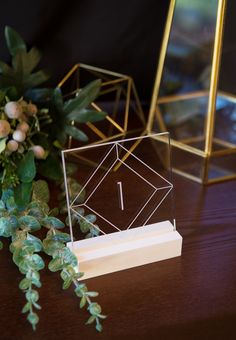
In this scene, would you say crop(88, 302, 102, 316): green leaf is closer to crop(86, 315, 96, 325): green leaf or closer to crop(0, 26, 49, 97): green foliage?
crop(86, 315, 96, 325): green leaf

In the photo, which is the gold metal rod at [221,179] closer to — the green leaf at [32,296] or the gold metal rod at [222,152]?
the gold metal rod at [222,152]

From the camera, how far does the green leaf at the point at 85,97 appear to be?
0.69 metres

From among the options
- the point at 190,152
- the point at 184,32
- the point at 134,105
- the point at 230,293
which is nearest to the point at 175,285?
the point at 230,293

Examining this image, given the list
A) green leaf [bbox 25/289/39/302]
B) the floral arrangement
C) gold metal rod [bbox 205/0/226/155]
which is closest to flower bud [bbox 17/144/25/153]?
the floral arrangement

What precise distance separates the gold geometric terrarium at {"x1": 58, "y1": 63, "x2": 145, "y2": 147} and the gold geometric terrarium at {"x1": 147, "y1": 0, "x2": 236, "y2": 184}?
0.07 metres

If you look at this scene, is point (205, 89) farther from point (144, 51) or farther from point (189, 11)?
point (144, 51)

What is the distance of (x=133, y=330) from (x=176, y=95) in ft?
1.51

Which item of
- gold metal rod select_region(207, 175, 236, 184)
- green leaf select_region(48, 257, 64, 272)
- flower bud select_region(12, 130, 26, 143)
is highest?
flower bud select_region(12, 130, 26, 143)

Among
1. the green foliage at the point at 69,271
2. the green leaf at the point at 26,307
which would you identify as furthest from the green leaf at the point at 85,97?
the green leaf at the point at 26,307

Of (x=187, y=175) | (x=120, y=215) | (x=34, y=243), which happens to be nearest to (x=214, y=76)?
(x=187, y=175)

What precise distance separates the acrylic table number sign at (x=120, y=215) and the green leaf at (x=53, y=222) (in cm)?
2

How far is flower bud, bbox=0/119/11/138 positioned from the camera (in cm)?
61

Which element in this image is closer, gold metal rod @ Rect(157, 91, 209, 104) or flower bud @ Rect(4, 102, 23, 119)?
flower bud @ Rect(4, 102, 23, 119)

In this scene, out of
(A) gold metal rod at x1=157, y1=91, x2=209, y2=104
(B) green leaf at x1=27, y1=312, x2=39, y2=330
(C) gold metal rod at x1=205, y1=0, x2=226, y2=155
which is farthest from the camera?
(A) gold metal rod at x1=157, y1=91, x2=209, y2=104
